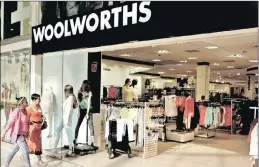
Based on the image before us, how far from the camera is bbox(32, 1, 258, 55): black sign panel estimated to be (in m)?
3.43

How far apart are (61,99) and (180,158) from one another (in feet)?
9.53

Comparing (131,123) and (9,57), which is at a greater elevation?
(9,57)

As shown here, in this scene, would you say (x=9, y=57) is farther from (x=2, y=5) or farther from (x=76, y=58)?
(x=76, y=58)

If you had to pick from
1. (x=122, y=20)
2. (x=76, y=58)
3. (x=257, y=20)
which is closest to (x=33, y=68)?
(x=76, y=58)

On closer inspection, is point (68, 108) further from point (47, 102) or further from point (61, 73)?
point (61, 73)

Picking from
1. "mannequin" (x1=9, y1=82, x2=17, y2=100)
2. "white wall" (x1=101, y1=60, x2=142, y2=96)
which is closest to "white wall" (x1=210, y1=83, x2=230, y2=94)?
"white wall" (x1=101, y1=60, x2=142, y2=96)

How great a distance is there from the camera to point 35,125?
17.7 feet

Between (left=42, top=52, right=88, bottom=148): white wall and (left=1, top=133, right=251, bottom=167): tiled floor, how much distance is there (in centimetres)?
85

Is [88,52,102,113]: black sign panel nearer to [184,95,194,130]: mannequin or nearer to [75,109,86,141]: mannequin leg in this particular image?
[75,109,86,141]: mannequin leg

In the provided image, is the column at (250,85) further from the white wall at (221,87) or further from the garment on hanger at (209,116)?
the garment on hanger at (209,116)

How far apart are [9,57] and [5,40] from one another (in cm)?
51

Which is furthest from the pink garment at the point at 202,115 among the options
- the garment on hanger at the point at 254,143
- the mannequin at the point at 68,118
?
the garment on hanger at the point at 254,143

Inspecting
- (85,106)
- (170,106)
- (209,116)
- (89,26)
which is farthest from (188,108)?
(89,26)

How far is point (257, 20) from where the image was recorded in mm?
3195
